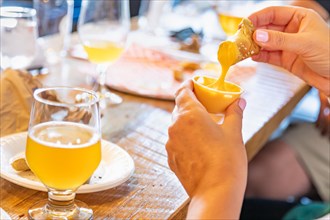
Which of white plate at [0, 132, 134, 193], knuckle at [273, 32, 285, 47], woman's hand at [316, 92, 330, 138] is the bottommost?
woman's hand at [316, 92, 330, 138]

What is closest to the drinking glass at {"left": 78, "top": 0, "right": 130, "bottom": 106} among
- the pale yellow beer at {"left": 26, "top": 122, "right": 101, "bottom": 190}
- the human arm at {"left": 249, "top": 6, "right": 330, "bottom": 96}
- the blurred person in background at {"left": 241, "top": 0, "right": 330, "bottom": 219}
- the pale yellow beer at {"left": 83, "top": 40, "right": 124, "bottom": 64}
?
the pale yellow beer at {"left": 83, "top": 40, "right": 124, "bottom": 64}

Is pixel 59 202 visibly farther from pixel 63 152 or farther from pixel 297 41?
pixel 297 41

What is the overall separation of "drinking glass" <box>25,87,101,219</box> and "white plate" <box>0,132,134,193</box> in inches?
2.3

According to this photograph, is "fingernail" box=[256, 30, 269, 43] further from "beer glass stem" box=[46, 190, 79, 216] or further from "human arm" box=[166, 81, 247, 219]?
"beer glass stem" box=[46, 190, 79, 216]

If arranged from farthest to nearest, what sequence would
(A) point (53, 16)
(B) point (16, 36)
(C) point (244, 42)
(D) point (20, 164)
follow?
(A) point (53, 16)
(B) point (16, 36)
(C) point (244, 42)
(D) point (20, 164)

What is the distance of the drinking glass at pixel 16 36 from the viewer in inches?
48.6

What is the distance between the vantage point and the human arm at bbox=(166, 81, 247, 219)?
0.75m

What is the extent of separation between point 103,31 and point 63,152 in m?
0.69

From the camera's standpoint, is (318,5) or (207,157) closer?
(207,157)

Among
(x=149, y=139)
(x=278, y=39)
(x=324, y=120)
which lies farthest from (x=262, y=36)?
(x=324, y=120)

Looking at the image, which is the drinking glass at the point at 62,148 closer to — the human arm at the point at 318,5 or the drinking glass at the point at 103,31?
the drinking glass at the point at 103,31

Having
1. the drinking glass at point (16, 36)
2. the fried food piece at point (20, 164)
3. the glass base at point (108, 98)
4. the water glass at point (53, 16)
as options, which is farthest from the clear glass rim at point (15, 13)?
the fried food piece at point (20, 164)

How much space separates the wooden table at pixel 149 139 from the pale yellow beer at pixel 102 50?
0.10m

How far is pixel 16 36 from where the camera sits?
1247 millimetres
